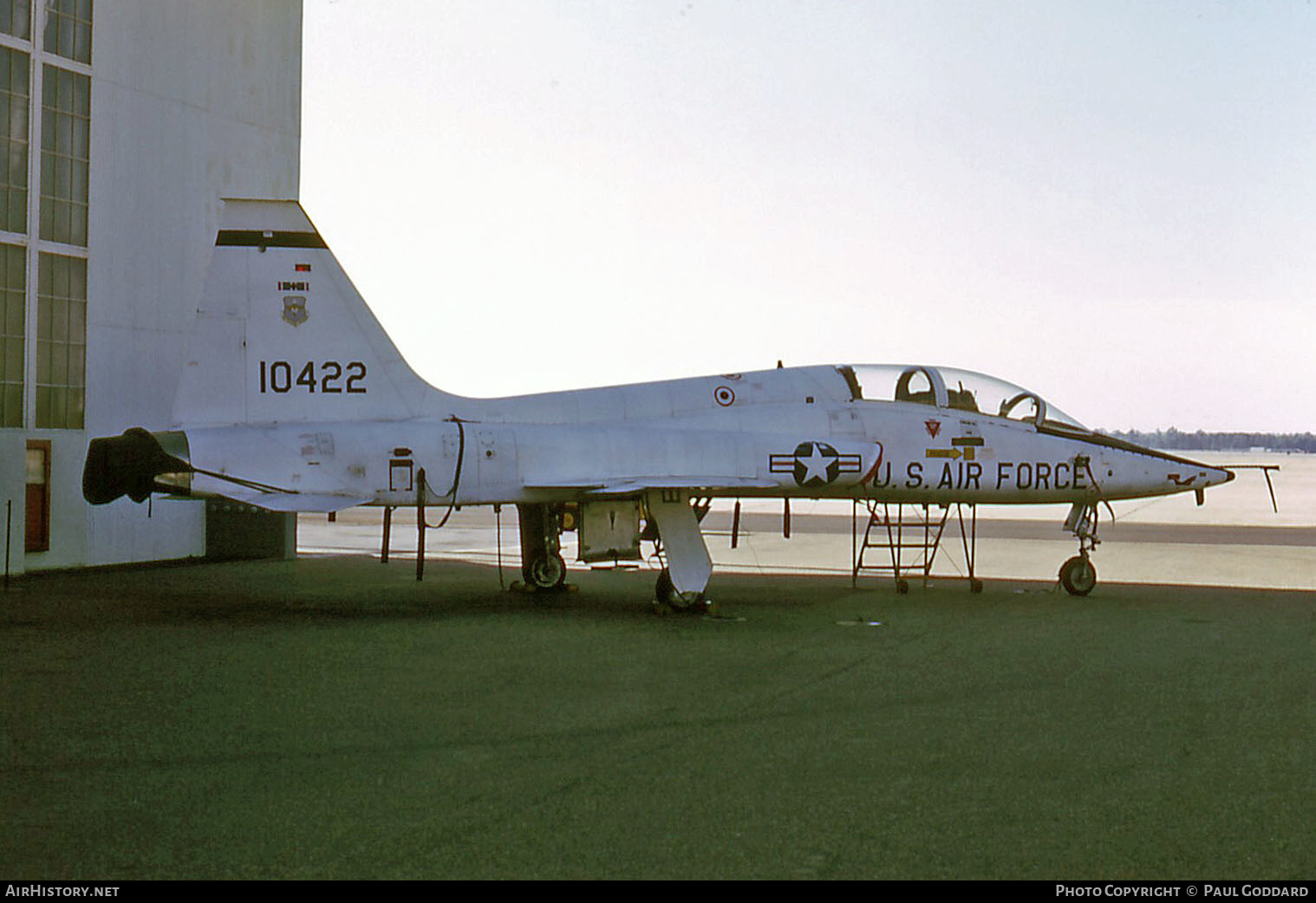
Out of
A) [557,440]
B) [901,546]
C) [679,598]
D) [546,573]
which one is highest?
[557,440]

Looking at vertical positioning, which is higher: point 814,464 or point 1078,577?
point 814,464

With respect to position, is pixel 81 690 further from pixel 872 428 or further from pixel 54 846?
pixel 872 428

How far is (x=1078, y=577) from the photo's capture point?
1482cm

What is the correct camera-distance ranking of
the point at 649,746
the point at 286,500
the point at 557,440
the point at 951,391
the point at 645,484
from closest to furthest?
the point at 649,746, the point at 286,500, the point at 645,484, the point at 557,440, the point at 951,391

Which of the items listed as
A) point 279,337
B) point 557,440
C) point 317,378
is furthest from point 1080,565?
point 279,337

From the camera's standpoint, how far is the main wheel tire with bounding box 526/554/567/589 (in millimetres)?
→ 14656

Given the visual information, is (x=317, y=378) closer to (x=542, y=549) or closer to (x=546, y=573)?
(x=542, y=549)

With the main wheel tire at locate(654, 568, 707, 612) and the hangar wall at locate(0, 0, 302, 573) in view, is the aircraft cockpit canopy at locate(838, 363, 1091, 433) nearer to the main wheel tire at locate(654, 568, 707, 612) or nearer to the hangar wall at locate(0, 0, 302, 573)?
the main wheel tire at locate(654, 568, 707, 612)

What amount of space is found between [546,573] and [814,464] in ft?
11.4

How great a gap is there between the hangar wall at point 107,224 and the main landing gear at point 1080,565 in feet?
41.1

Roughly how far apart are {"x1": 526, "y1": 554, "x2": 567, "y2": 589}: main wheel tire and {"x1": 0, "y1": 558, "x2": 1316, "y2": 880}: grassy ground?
2.32 m

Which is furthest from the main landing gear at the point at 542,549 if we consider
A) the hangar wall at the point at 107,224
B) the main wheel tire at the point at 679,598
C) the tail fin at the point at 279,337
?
the hangar wall at the point at 107,224

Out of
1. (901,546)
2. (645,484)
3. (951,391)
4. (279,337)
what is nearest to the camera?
(279,337)
